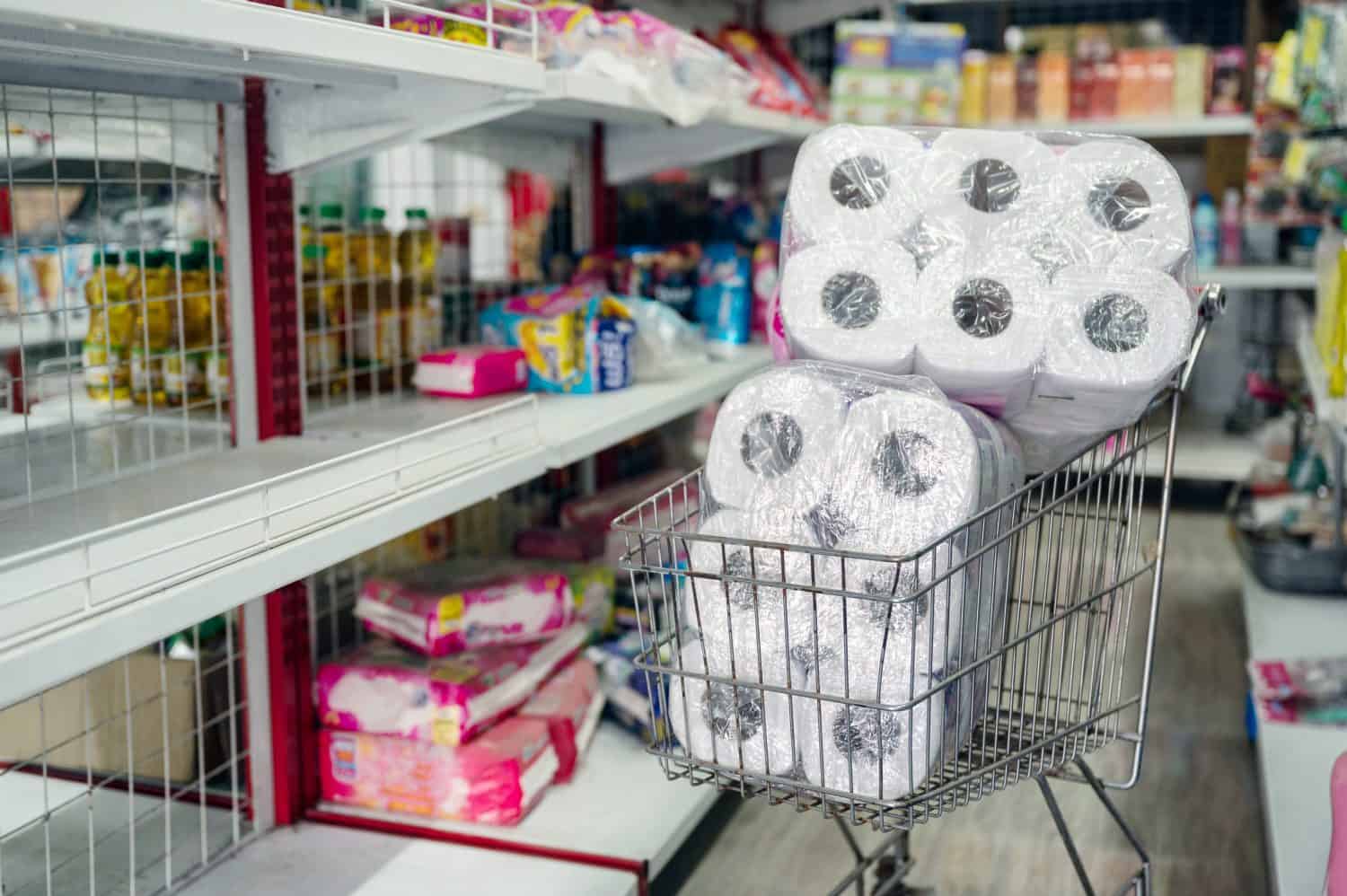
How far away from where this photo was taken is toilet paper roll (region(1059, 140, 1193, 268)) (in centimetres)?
142

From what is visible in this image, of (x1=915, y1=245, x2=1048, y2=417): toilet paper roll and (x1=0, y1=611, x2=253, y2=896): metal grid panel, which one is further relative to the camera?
(x1=0, y1=611, x2=253, y2=896): metal grid panel

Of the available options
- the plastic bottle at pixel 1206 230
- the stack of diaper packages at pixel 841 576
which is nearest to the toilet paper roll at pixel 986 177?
the stack of diaper packages at pixel 841 576

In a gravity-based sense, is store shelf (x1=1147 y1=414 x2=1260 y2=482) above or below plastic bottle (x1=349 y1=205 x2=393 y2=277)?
below

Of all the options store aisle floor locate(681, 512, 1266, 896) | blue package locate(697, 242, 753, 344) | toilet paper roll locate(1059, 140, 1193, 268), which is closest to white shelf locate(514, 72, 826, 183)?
blue package locate(697, 242, 753, 344)

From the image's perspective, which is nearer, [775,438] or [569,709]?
[775,438]

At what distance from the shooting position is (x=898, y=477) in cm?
137

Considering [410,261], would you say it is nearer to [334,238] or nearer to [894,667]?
[334,238]

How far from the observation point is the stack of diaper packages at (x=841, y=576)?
135 centimetres

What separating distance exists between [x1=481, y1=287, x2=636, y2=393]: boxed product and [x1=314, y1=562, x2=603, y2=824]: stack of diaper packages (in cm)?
36

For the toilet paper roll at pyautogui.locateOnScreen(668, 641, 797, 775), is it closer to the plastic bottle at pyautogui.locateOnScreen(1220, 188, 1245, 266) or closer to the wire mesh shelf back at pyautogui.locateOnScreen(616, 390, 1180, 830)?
the wire mesh shelf back at pyautogui.locateOnScreen(616, 390, 1180, 830)

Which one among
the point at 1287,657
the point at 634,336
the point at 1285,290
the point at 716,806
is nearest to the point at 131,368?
the point at 634,336

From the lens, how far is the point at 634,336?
265cm

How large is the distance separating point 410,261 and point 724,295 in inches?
35.4

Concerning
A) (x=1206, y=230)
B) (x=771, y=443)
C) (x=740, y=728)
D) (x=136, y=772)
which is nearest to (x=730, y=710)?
(x=740, y=728)
